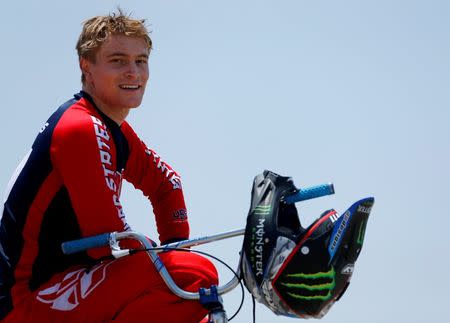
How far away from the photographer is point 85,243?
565 centimetres

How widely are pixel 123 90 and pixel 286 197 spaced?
4.79 feet

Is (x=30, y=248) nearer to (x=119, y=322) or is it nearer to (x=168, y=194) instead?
(x=119, y=322)

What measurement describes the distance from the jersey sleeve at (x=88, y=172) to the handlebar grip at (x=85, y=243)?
122 mm

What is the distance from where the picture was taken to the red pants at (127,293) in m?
5.66

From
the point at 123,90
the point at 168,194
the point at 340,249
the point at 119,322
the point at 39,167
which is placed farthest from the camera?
the point at 168,194

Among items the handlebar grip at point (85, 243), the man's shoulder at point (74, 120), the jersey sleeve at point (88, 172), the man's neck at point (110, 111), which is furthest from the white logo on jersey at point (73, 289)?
the man's neck at point (110, 111)

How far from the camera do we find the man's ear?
21.5ft

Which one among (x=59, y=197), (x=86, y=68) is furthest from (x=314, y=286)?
(x=86, y=68)

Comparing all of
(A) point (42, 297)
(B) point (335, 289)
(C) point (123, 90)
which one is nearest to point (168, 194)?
(C) point (123, 90)

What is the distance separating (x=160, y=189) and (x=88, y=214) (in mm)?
1312

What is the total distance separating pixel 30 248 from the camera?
611 centimetres

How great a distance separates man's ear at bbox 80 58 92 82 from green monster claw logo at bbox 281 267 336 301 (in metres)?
2.03

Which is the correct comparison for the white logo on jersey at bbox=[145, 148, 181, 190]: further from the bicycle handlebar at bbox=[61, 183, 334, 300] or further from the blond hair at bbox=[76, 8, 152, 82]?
the bicycle handlebar at bbox=[61, 183, 334, 300]

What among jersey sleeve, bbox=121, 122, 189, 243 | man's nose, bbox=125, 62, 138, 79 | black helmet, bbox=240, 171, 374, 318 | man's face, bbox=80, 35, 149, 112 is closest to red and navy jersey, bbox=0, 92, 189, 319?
man's face, bbox=80, 35, 149, 112
